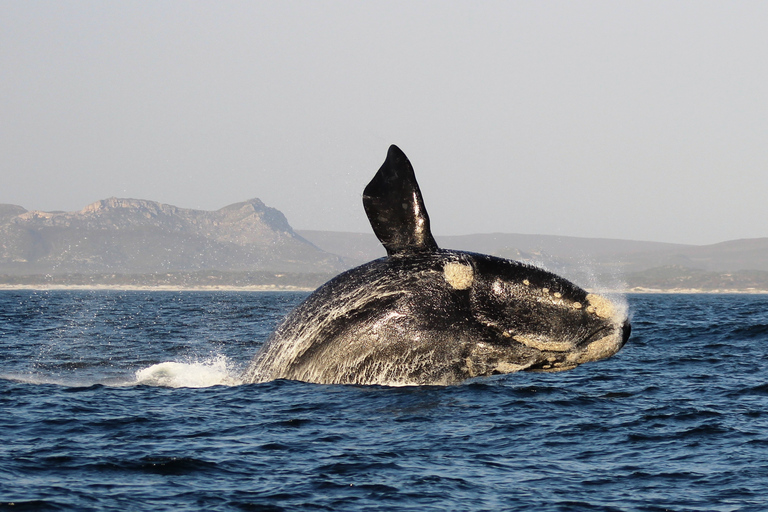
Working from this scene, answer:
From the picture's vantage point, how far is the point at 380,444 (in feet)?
32.0

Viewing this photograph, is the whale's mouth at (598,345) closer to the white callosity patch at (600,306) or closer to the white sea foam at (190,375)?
the white callosity patch at (600,306)

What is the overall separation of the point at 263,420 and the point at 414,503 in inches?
A: 144

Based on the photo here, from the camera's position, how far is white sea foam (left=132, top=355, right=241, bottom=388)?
567 inches

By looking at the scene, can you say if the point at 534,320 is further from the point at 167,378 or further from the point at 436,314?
the point at 167,378

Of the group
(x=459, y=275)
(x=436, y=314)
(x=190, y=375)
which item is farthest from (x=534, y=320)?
(x=190, y=375)

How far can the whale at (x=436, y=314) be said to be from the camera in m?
10.6

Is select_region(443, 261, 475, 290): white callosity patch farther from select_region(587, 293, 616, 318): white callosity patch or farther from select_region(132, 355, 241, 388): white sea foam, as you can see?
select_region(132, 355, 241, 388): white sea foam

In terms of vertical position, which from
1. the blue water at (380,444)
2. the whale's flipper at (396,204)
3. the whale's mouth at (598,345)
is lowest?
the blue water at (380,444)

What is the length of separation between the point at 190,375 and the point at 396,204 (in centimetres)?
665

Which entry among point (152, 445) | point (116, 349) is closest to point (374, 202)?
point (152, 445)

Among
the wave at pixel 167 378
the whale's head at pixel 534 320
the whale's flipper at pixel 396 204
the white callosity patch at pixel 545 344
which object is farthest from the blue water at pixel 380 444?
the whale's flipper at pixel 396 204

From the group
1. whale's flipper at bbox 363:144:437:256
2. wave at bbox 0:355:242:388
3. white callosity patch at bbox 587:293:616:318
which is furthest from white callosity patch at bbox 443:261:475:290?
wave at bbox 0:355:242:388

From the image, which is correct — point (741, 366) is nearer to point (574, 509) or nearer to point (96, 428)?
point (574, 509)

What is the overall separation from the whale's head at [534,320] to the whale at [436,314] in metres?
0.01
